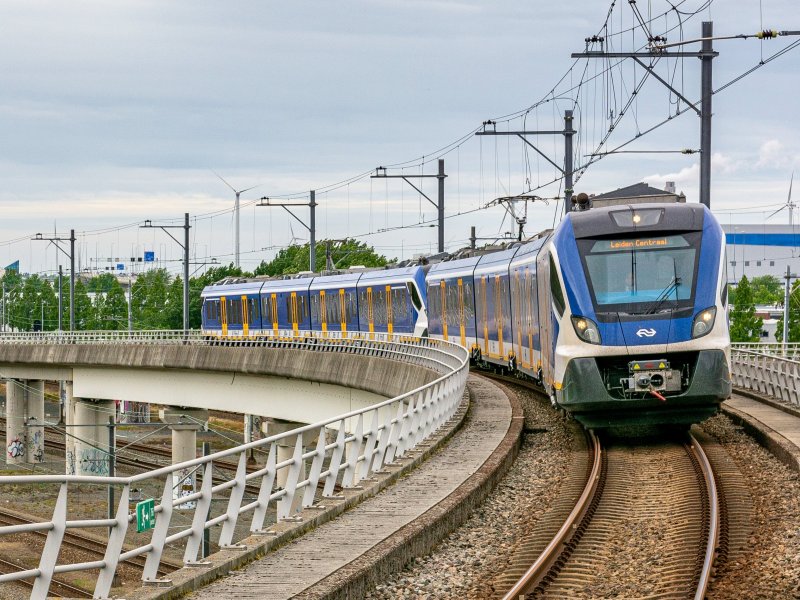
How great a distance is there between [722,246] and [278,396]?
30213mm

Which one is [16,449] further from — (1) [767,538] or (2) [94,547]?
(1) [767,538]

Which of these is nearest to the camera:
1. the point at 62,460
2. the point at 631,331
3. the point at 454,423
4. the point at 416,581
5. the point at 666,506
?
the point at 416,581

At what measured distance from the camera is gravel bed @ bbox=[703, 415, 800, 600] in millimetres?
11570

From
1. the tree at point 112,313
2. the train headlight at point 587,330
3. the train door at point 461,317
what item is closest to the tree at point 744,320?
the train door at point 461,317

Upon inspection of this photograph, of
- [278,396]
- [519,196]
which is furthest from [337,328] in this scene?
[519,196]

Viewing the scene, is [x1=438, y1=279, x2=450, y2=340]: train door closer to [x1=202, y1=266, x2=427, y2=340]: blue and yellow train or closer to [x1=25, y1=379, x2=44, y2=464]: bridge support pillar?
[x1=202, y1=266, x2=427, y2=340]: blue and yellow train

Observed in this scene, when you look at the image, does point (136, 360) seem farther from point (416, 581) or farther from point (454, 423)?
point (416, 581)

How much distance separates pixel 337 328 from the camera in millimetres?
56312

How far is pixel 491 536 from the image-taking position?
14828 mm

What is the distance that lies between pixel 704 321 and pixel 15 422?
61938 millimetres

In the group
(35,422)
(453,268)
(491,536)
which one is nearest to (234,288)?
(35,422)

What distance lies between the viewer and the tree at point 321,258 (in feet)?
421

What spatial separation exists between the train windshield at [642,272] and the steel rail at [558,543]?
2411 millimetres

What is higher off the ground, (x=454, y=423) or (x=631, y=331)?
(x=631, y=331)
